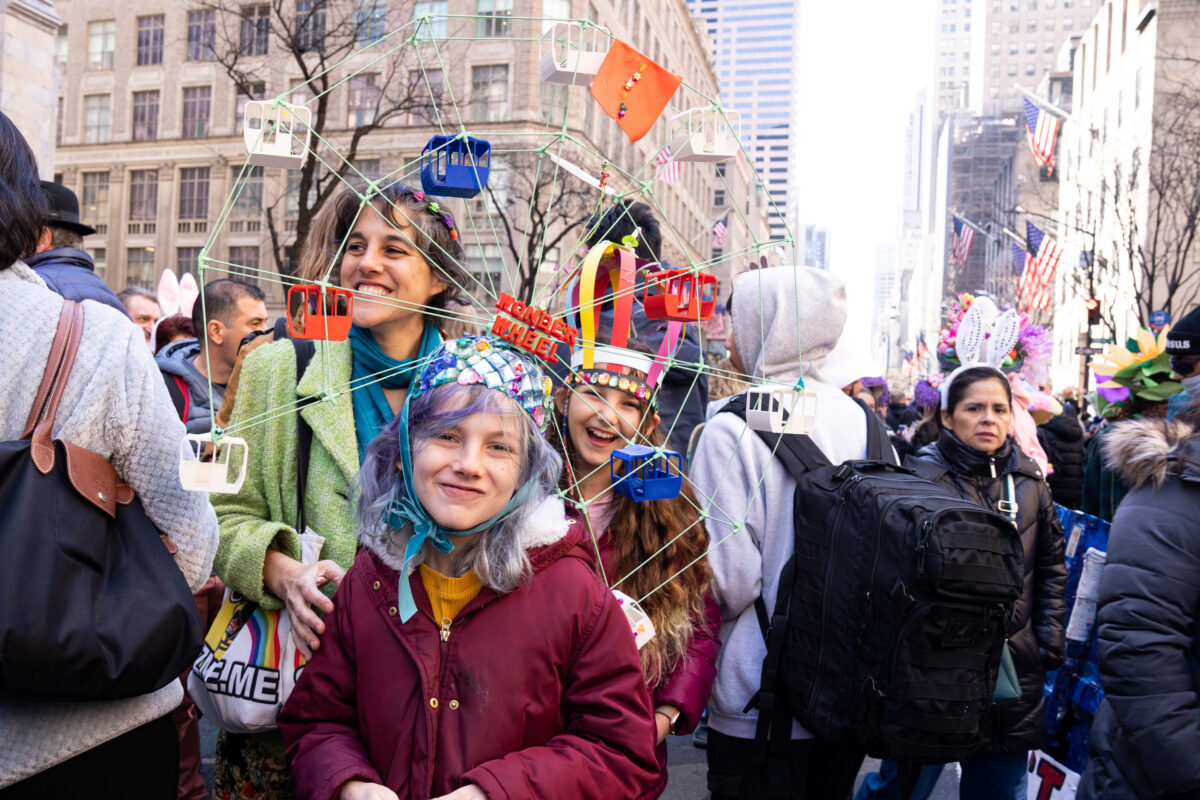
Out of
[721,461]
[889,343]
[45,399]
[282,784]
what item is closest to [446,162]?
[45,399]

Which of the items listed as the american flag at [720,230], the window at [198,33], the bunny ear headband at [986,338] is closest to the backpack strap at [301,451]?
the bunny ear headband at [986,338]

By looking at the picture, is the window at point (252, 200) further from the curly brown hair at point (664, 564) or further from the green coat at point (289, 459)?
the curly brown hair at point (664, 564)

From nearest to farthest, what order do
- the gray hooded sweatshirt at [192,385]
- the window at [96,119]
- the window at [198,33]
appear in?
1. the gray hooded sweatshirt at [192,385]
2. the window at [198,33]
3. the window at [96,119]

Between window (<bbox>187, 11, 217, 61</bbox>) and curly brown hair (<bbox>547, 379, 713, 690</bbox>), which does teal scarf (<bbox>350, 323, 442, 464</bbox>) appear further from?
window (<bbox>187, 11, 217, 61</bbox>)

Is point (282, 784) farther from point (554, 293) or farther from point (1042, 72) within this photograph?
point (1042, 72)

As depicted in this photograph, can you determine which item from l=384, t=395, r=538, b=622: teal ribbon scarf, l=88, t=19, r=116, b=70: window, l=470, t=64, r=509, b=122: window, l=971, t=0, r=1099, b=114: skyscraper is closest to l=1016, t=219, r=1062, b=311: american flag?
l=470, t=64, r=509, b=122: window

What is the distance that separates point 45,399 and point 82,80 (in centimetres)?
4777

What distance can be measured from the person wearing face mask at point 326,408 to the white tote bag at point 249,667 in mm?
56

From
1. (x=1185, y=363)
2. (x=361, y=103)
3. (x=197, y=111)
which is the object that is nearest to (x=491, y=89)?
(x=361, y=103)

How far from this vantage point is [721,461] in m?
2.93

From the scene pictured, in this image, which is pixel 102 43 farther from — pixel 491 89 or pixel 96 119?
pixel 491 89

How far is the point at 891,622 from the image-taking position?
8.30ft

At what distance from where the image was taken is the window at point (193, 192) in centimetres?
3888

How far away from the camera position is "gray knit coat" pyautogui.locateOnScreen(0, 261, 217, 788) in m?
1.81
